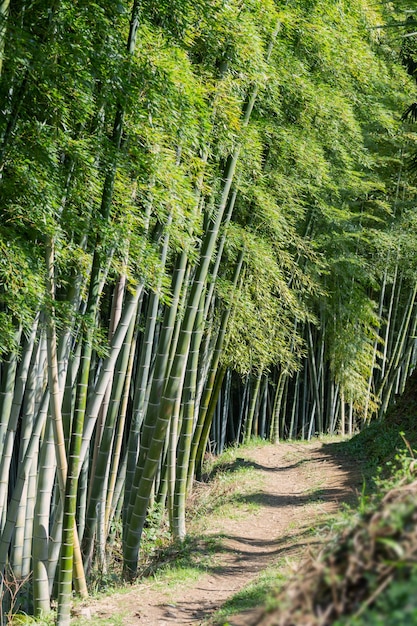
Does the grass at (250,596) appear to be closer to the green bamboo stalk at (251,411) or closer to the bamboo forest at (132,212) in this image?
the bamboo forest at (132,212)

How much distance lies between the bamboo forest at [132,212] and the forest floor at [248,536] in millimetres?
415

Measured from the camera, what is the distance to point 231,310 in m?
8.60

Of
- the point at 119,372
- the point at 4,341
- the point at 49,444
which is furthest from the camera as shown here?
the point at 119,372

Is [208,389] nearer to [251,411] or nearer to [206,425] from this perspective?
[206,425]

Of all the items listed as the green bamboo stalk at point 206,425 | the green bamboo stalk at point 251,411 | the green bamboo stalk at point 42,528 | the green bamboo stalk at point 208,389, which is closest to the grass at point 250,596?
the green bamboo stalk at point 42,528

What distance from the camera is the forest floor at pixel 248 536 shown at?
15.5 ft

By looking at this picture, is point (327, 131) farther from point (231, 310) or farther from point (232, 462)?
point (232, 462)

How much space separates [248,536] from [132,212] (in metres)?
2.93

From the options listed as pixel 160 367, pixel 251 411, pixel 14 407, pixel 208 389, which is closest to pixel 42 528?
pixel 14 407

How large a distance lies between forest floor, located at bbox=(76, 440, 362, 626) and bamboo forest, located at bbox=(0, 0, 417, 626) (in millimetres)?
415

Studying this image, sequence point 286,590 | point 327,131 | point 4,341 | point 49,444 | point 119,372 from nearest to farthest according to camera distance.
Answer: point 286,590
point 4,341
point 49,444
point 119,372
point 327,131

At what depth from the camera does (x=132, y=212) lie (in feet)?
15.9

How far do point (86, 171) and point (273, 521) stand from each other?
3585 mm

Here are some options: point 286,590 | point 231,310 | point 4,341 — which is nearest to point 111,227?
point 4,341
